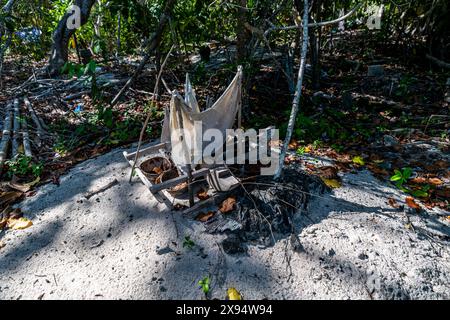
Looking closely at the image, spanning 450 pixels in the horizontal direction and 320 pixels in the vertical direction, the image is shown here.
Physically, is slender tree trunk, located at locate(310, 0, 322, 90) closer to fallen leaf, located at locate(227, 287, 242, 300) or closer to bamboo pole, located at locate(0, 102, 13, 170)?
fallen leaf, located at locate(227, 287, 242, 300)

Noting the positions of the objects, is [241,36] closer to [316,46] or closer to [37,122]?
[316,46]

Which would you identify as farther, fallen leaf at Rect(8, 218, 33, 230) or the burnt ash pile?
fallen leaf at Rect(8, 218, 33, 230)

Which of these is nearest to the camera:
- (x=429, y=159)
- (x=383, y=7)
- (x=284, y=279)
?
(x=284, y=279)

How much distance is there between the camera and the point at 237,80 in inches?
105

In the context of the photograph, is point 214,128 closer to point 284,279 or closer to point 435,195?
point 284,279

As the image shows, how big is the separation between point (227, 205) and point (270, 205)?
32 cm

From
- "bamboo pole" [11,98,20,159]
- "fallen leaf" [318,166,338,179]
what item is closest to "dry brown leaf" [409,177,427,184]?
"fallen leaf" [318,166,338,179]

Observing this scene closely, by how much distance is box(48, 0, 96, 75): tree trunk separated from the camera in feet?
17.4

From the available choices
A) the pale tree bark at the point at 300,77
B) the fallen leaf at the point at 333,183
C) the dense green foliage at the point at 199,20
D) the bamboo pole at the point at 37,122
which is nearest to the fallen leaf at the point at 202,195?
the pale tree bark at the point at 300,77

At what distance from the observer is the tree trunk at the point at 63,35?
5.29m

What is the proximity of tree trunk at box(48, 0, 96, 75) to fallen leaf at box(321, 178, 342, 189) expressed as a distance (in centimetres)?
490

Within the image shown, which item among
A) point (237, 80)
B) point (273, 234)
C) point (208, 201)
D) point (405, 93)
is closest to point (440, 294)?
point (273, 234)

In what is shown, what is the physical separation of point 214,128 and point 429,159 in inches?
87.9

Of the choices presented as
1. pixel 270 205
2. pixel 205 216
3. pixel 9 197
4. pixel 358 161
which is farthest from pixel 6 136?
pixel 358 161
